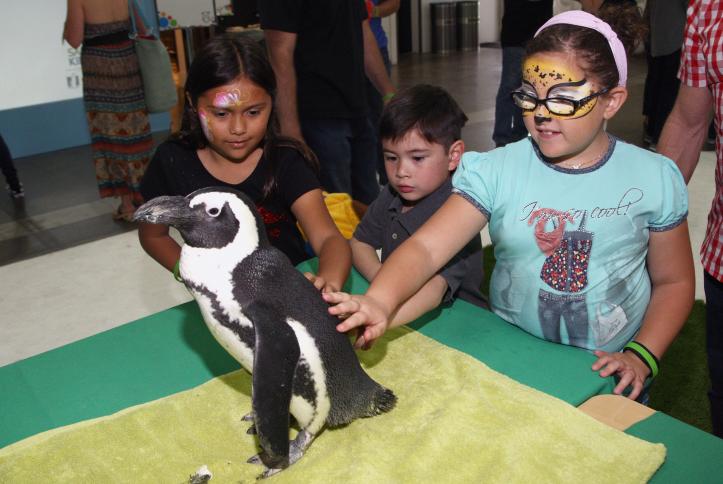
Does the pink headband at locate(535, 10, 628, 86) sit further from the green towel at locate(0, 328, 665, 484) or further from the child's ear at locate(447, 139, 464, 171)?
the green towel at locate(0, 328, 665, 484)

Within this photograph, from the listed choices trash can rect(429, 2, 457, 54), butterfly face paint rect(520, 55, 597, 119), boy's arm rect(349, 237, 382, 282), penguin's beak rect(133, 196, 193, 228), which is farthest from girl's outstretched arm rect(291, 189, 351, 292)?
trash can rect(429, 2, 457, 54)

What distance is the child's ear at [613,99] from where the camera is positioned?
1070 mm

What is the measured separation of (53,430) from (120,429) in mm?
→ 108

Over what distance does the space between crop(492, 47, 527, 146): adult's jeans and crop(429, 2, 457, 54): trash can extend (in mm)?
5124

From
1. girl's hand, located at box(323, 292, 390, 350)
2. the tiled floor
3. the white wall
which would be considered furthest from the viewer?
the white wall

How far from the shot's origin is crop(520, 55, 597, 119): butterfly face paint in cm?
104

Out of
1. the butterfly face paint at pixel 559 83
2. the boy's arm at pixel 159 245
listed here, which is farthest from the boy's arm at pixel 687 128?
the boy's arm at pixel 159 245

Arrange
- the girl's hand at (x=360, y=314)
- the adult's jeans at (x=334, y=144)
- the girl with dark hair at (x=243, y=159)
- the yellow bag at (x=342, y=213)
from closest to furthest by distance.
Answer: the girl's hand at (x=360, y=314) → the girl with dark hair at (x=243, y=159) → the yellow bag at (x=342, y=213) → the adult's jeans at (x=334, y=144)

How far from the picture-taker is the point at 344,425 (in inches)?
40.2

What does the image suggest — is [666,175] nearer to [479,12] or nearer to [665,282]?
[665,282]

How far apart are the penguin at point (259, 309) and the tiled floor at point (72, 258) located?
1705 mm

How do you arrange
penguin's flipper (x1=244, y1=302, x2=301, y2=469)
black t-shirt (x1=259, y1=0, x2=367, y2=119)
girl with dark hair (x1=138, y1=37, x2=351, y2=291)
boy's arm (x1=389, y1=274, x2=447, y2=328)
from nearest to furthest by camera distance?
penguin's flipper (x1=244, y1=302, x2=301, y2=469)
boy's arm (x1=389, y1=274, x2=447, y2=328)
girl with dark hair (x1=138, y1=37, x2=351, y2=291)
black t-shirt (x1=259, y1=0, x2=367, y2=119)

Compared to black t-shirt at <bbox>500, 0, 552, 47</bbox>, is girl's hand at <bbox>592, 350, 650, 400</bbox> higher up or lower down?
lower down

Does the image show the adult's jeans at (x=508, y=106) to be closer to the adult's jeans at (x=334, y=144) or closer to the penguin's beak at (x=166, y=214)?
the adult's jeans at (x=334, y=144)
